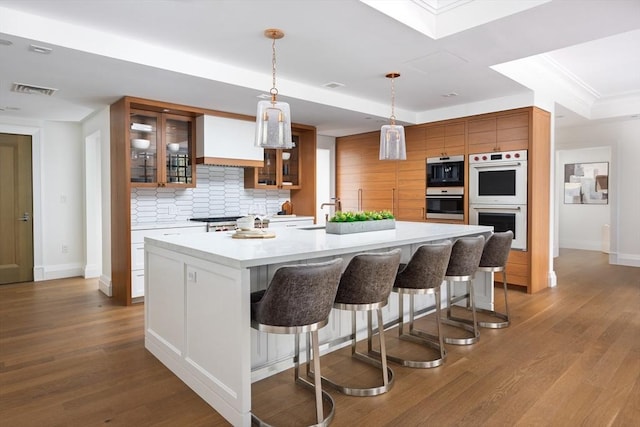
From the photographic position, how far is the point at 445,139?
5.92 metres

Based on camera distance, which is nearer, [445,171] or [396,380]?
[396,380]

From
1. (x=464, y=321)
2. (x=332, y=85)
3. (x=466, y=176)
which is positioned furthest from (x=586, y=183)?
(x=332, y=85)

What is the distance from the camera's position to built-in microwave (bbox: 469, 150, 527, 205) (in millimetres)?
5109

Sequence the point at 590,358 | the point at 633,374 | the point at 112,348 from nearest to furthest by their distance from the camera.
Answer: the point at 633,374 < the point at 590,358 < the point at 112,348

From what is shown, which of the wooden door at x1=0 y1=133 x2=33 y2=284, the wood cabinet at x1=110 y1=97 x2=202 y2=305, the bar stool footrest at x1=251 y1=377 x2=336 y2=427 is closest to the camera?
the bar stool footrest at x1=251 y1=377 x2=336 y2=427

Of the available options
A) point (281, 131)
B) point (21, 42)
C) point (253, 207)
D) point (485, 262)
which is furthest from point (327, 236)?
point (253, 207)

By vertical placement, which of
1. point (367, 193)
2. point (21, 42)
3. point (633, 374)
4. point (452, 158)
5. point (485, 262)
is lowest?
point (633, 374)

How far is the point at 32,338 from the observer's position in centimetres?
349

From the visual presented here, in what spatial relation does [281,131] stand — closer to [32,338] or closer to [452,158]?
[32,338]

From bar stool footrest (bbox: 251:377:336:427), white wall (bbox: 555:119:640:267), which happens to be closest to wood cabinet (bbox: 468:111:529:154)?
white wall (bbox: 555:119:640:267)

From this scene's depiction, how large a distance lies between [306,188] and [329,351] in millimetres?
3604

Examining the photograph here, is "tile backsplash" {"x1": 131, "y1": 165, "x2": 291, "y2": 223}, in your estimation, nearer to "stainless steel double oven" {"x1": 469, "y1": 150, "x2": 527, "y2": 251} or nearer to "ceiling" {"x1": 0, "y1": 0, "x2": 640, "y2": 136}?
"ceiling" {"x1": 0, "y1": 0, "x2": 640, "y2": 136}

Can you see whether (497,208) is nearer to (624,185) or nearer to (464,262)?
(464,262)

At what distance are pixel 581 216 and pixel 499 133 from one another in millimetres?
5105
